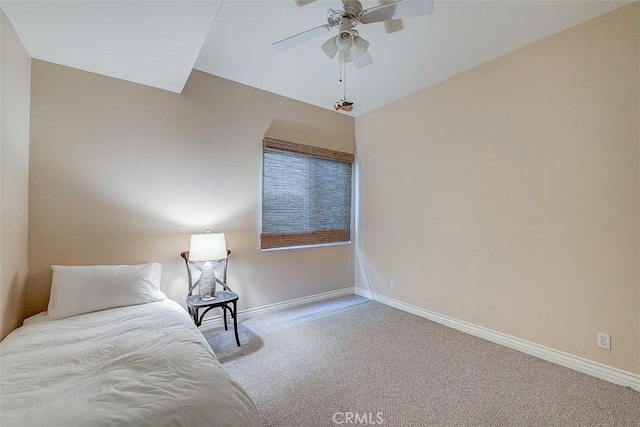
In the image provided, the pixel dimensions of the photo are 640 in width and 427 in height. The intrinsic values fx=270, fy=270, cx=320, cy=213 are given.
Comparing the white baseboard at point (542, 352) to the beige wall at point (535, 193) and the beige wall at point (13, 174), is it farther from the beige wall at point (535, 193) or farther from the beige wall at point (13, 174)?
the beige wall at point (13, 174)

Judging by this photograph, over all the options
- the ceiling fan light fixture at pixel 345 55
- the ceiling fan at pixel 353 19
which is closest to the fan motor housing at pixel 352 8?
the ceiling fan at pixel 353 19

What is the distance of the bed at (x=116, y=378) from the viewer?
951 mm

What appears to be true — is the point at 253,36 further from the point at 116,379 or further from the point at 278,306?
the point at 278,306

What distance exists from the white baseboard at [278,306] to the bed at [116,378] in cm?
130

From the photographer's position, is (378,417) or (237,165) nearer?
(378,417)

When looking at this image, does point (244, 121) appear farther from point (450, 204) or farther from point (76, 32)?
point (450, 204)

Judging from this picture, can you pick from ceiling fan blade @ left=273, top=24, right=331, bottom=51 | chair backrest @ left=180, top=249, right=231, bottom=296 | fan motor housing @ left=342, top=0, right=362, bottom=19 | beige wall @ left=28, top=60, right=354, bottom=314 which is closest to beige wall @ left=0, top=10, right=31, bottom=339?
beige wall @ left=28, top=60, right=354, bottom=314

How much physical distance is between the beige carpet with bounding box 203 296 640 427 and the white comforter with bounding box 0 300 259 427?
73 cm

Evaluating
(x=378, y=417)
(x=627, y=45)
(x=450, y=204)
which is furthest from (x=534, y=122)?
(x=378, y=417)

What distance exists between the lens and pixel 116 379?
116 centimetres

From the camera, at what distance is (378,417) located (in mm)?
1673

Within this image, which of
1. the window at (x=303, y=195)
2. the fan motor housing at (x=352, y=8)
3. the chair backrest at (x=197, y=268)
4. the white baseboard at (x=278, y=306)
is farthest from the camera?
the window at (x=303, y=195)

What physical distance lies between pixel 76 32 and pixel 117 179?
1.15 m

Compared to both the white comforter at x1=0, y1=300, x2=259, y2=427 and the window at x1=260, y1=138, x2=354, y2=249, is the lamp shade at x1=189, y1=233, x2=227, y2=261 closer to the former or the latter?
the window at x1=260, y1=138, x2=354, y2=249
